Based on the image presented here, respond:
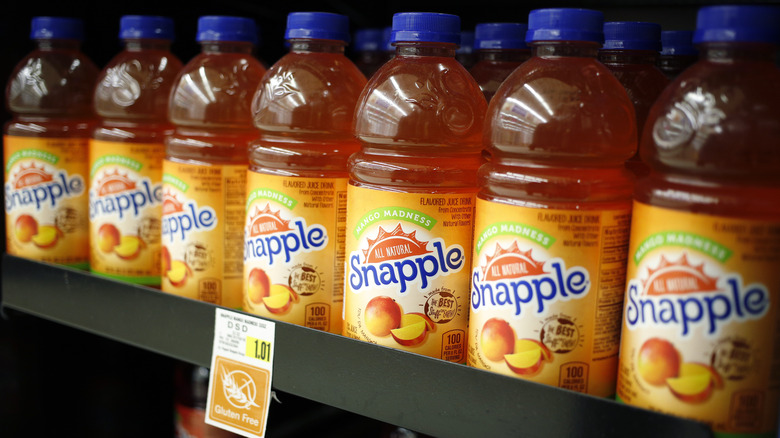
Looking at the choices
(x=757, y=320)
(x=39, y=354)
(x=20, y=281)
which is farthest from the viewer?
(x=39, y=354)

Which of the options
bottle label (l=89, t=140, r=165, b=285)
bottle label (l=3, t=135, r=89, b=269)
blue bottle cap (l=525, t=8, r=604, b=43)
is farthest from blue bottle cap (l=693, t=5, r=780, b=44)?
bottle label (l=3, t=135, r=89, b=269)

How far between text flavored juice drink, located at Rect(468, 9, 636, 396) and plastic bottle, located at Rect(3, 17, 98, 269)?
928 mm

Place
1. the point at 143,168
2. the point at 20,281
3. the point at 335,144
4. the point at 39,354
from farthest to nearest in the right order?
1. the point at 39,354
2. the point at 20,281
3. the point at 143,168
4. the point at 335,144

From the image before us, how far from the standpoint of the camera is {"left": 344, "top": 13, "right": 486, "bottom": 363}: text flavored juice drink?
97cm

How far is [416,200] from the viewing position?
96 cm

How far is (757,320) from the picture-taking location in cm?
77

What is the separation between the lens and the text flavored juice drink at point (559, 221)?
87 centimetres

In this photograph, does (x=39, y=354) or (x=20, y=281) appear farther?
(x=39, y=354)

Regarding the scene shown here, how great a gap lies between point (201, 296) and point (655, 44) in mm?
845

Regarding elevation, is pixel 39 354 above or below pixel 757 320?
below

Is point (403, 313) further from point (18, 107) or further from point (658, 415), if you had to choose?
point (18, 107)

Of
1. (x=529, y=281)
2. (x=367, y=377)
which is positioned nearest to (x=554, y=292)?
(x=529, y=281)

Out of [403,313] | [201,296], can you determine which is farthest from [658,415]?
[201,296]

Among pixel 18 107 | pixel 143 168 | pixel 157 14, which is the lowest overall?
pixel 143 168
